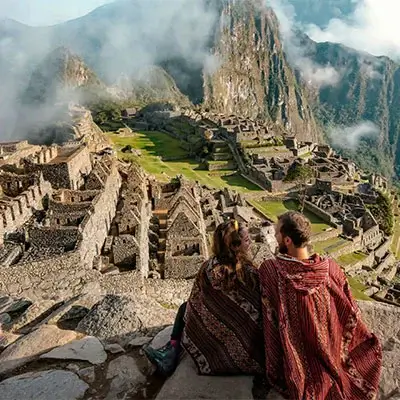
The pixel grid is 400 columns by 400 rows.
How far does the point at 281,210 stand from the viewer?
34938 millimetres

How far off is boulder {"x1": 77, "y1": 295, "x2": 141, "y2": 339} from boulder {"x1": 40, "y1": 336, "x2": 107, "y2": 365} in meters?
0.28

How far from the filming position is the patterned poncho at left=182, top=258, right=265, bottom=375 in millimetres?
4465

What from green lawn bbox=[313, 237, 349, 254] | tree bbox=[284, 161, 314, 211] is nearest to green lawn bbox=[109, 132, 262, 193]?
tree bbox=[284, 161, 314, 211]

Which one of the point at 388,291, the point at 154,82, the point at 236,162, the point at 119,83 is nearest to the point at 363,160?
the point at 154,82

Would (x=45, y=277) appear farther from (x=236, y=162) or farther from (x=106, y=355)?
(x=236, y=162)

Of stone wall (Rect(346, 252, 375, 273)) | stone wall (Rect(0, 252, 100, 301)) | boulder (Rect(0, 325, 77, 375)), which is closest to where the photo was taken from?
boulder (Rect(0, 325, 77, 375))

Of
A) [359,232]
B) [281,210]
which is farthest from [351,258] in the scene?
[281,210]

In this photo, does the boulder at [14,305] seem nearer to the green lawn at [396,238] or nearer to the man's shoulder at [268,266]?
the man's shoulder at [268,266]

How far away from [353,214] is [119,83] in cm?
10071

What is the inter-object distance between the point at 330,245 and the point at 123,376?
26263 millimetres

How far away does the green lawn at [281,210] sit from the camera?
104 ft

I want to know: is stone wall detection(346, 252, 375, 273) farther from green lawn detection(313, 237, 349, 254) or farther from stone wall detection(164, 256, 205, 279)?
stone wall detection(164, 256, 205, 279)

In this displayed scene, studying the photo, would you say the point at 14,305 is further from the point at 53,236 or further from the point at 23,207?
the point at 23,207

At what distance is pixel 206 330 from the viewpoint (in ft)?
15.2
